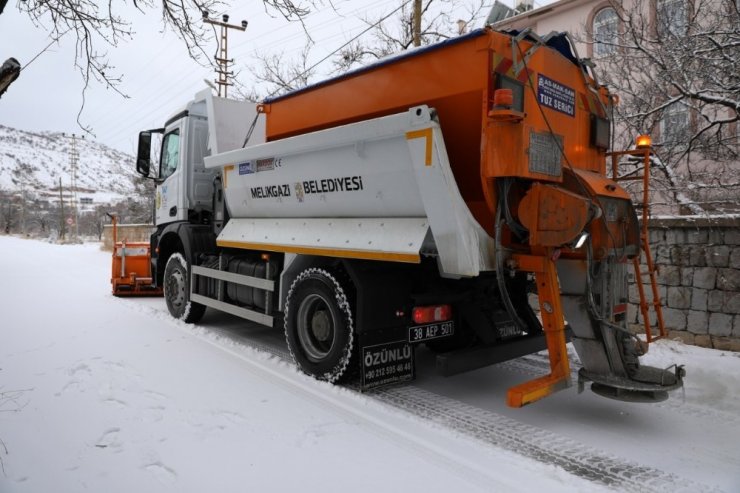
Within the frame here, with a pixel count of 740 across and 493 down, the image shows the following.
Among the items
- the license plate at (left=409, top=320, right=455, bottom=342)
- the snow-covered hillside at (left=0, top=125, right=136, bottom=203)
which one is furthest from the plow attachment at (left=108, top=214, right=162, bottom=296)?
the snow-covered hillside at (left=0, top=125, right=136, bottom=203)

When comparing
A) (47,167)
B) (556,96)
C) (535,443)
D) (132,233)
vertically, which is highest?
(47,167)

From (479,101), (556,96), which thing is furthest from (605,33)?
(479,101)

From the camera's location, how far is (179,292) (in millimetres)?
7238

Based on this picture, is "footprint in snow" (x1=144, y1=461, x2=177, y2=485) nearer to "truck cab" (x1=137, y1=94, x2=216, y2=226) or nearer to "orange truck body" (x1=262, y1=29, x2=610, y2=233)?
"orange truck body" (x1=262, y1=29, x2=610, y2=233)

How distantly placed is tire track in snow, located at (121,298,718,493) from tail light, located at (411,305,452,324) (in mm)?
672

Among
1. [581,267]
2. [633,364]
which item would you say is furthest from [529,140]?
[633,364]

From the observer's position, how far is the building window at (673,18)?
23.1 feet

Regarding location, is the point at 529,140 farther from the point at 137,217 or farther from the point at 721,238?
the point at 137,217

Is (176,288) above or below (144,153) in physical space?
below

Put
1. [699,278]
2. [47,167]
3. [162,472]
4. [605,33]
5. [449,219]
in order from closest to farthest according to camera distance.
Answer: [162,472]
[449,219]
[699,278]
[605,33]
[47,167]

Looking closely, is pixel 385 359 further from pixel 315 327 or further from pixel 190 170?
pixel 190 170

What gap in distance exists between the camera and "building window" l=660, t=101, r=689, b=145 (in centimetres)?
791

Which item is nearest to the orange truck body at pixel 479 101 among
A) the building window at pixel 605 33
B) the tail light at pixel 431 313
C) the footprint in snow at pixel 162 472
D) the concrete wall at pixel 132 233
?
the tail light at pixel 431 313

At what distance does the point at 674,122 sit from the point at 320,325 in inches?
282
